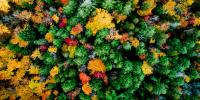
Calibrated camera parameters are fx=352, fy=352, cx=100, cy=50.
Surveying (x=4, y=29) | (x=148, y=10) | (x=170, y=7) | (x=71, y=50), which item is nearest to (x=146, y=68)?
(x=148, y=10)

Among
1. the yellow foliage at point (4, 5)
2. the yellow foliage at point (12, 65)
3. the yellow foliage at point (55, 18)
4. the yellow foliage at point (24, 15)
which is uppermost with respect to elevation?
the yellow foliage at point (4, 5)

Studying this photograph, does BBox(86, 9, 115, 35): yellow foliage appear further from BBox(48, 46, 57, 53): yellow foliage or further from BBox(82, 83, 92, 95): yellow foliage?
BBox(82, 83, 92, 95): yellow foliage

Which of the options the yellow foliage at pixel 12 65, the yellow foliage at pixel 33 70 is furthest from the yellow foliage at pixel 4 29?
the yellow foliage at pixel 33 70

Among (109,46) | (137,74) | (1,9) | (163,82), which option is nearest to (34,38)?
(1,9)

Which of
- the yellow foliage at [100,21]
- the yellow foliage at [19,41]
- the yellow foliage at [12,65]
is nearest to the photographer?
the yellow foliage at [100,21]

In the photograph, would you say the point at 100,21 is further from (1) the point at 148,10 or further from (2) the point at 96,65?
(1) the point at 148,10

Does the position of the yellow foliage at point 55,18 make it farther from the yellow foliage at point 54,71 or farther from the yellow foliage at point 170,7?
the yellow foliage at point 170,7

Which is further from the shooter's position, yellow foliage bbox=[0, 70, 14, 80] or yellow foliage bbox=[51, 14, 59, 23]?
yellow foliage bbox=[0, 70, 14, 80]

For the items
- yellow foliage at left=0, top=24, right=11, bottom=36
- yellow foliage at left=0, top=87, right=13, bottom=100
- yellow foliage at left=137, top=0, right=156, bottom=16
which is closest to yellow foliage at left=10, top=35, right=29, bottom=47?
yellow foliage at left=0, top=24, right=11, bottom=36
